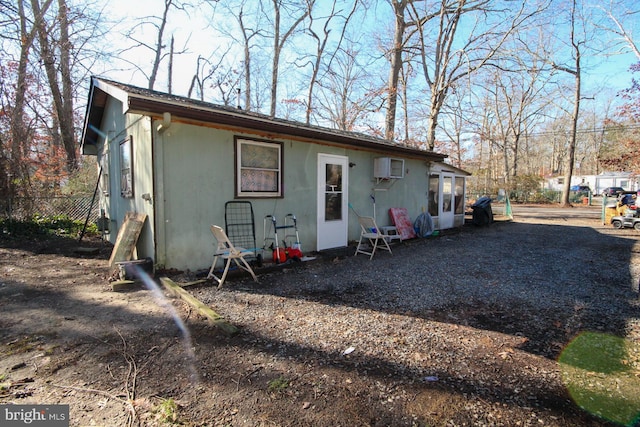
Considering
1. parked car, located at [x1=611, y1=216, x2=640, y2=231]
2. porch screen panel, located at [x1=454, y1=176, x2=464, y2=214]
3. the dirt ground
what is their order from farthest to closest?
porch screen panel, located at [x1=454, y1=176, x2=464, y2=214], parked car, located at [x1=611, y1=216, x2=640, y2=231], the dirt ground

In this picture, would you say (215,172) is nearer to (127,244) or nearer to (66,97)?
(127,244)

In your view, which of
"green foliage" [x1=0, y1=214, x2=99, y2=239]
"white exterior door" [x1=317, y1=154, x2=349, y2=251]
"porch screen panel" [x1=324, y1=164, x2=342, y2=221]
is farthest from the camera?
"green foliage" [x1=0, y1=214, x2=99, y2=239]

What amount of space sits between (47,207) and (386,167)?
984cm

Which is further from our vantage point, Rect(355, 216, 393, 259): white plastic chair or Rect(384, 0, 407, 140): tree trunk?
Rect(384, 0, 407, 140): tree trunk

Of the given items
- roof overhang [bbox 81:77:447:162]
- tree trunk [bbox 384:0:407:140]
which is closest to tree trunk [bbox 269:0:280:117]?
tree trunk [bbox 384:0:407:140]

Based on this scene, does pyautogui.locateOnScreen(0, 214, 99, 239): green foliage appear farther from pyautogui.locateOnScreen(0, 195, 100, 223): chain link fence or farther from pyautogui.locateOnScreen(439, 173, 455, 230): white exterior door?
pyautogui.locateOnScreen(439, 173, 455, 230): white exterior door

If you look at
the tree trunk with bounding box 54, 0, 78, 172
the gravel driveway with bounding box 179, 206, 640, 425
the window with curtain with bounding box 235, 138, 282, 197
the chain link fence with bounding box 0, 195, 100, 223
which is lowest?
the gravel driveway with bounding box 179, 206, 640, 425

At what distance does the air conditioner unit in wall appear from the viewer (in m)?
7.78

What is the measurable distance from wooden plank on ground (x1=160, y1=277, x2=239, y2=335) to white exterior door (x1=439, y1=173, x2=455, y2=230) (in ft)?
29.5

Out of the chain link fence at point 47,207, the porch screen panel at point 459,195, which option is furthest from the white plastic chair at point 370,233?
the chain link fence at point 47,207

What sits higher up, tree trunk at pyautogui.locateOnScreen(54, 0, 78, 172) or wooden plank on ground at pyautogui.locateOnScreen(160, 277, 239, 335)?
tree trunk at pyautogui.locateOnScreen(54, 0, 78, 172)

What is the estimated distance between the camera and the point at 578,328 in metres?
3.23

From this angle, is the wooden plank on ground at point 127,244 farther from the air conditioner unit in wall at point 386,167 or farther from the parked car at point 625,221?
the parked car at point 625,221

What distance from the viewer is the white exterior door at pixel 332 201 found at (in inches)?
268
